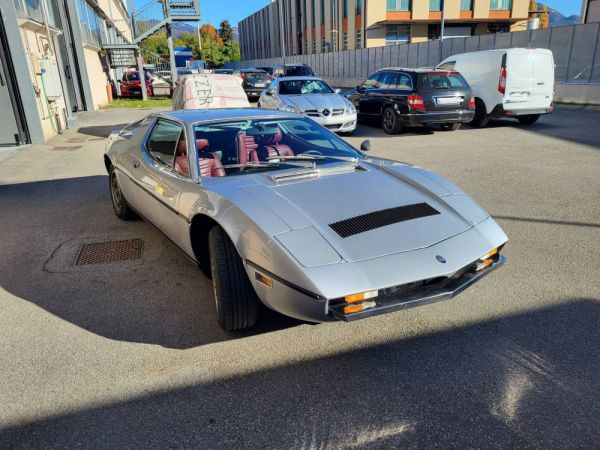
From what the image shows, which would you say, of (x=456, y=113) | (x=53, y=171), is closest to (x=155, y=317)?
(x=53, y=171)

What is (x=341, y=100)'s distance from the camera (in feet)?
37.8

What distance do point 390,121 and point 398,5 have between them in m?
36.4

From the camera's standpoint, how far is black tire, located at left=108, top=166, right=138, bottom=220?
17.5 feet

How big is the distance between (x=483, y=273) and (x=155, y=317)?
2293 millimetres

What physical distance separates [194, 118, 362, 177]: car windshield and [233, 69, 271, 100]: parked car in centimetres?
1987

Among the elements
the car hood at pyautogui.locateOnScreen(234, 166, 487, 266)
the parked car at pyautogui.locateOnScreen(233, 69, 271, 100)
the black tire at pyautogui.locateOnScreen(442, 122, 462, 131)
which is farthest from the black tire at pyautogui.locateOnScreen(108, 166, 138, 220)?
the parked car at pyautogui.locateOnScreen(233, 69, 271, 100)

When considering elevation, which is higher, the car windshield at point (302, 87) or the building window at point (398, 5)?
the building window at point (398, 5)

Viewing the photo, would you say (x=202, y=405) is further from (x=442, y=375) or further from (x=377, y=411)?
(x=442, y=375)

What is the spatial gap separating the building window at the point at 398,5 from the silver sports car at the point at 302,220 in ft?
144

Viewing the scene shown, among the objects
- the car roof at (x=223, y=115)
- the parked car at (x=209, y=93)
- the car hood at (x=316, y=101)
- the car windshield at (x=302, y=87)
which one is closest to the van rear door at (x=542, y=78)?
the car hood at (x=316, y=101)

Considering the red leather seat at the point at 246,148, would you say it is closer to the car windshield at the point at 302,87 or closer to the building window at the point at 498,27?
the car windshield at the point at 302,87

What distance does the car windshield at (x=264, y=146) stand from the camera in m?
3.69

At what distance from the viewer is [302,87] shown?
1252 cm

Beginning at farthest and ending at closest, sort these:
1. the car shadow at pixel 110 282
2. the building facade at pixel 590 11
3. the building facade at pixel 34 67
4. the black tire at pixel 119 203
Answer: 1. the building facade at pixel 590 11
2. the building facade at pixel 34 67
3. the black tire at pixel 119 203
4. the car shadow at pixel 110 282
